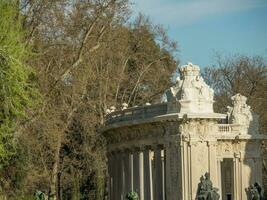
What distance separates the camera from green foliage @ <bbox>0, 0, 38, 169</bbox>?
4912 cm

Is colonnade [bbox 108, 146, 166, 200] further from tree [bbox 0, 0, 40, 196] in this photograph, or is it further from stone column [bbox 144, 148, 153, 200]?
tree [bbox 0, 0, 40, 196]

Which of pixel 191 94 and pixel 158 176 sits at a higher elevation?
pixel 191 94

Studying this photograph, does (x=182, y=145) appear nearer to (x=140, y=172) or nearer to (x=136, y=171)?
(x=140, y=172)

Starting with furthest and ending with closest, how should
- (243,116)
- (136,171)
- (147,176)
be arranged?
(243,116)
(136,171)
(147,176)

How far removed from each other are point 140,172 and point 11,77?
92.5ft

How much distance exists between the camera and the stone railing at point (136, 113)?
2876 inches

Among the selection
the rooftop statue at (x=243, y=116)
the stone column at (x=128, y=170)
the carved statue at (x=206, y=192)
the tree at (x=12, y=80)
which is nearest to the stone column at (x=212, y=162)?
the stone column at (x=128, y=170)

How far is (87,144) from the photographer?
90.9 metres

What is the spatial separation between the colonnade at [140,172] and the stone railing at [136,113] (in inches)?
97.2

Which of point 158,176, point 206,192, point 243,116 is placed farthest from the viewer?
point 243,116

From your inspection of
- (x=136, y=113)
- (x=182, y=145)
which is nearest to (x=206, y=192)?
(x=182, y=145)

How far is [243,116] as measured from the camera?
274 ft

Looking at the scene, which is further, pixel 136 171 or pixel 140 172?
pixel 136 171

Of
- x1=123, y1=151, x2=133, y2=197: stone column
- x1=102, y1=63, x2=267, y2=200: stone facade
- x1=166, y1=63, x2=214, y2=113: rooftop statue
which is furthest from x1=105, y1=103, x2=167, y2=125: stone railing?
x1=123, y1=151, x2=133, y2=197: stone column
